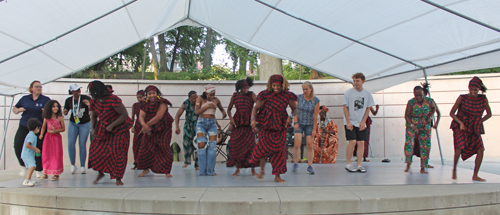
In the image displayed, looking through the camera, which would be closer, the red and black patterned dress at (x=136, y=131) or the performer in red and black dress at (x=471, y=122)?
the performer in red and black dress at (x=471, y=122)

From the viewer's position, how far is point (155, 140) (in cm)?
667

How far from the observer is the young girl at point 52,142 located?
240 inches

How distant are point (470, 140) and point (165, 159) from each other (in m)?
5.15

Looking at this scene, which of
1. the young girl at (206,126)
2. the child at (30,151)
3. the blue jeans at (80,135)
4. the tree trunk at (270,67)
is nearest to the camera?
the child at (30,151)

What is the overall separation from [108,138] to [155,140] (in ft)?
3.59

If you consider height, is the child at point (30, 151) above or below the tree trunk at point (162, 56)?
below

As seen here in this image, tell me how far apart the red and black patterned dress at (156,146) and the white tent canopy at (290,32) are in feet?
6.74

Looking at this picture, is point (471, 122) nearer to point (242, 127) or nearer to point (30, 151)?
point (242, 127)

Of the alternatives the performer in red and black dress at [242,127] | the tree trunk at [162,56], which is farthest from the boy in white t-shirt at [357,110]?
the tree trunk at [162,56]

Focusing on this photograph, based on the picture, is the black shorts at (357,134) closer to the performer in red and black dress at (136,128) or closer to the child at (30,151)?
the performer in red and black dress at (136,128)

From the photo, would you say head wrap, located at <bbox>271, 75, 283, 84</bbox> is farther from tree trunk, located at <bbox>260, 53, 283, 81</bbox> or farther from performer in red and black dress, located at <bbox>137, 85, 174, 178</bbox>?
tree trunk, located at <bbox>260, 53, 283, 81</bbox>

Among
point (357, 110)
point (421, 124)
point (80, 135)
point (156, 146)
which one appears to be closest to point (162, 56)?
point (80, 135)

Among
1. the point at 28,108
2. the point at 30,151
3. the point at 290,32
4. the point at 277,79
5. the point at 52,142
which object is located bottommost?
the point at 30,151

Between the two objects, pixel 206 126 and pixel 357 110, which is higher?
pixel 357 110
